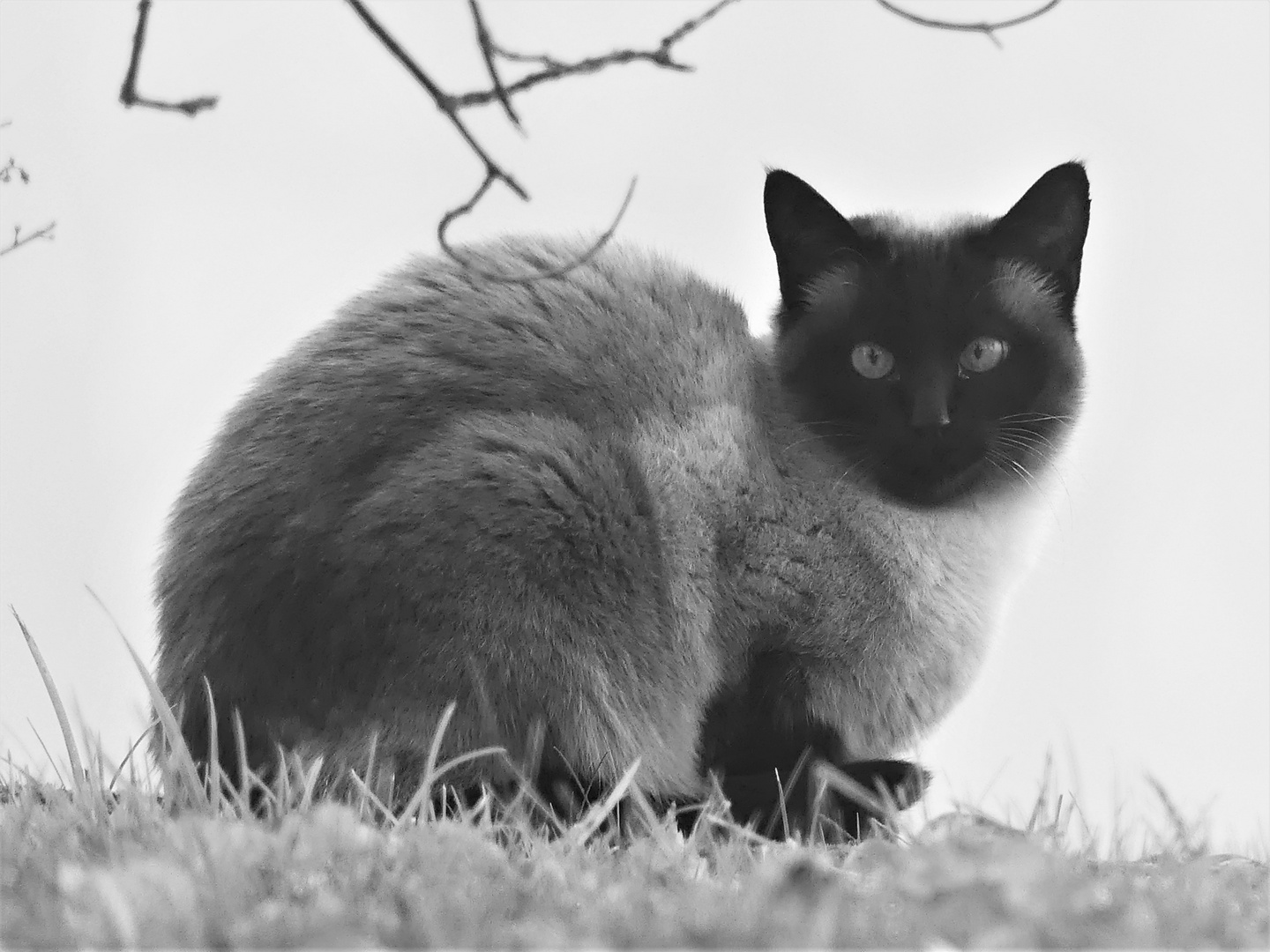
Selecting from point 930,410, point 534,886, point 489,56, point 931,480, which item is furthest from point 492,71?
point 931,480

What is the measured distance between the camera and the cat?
1.46 meters

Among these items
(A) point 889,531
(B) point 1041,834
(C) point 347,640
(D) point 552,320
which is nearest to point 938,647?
(A) point 889,531

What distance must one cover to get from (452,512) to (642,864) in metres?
0.50

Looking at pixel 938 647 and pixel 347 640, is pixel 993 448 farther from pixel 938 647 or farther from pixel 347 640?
pixel 347 640

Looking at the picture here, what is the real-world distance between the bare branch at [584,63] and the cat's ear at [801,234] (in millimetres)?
722

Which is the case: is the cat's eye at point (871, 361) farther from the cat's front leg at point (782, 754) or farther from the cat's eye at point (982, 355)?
the cat's front leg at point (782, 754)

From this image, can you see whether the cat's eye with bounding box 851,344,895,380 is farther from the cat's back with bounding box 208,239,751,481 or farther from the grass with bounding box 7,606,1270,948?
the grass with bounding box 7,606,1270,948

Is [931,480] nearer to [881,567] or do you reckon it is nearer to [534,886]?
[881,567]

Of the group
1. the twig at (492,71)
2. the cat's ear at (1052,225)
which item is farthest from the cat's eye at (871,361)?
the twig at (492,71)

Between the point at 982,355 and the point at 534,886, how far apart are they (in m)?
1.00

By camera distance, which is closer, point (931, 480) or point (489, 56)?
point (489, 56)

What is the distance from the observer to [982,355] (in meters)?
1.71

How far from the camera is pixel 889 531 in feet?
5.71

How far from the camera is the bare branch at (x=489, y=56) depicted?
0.93m
